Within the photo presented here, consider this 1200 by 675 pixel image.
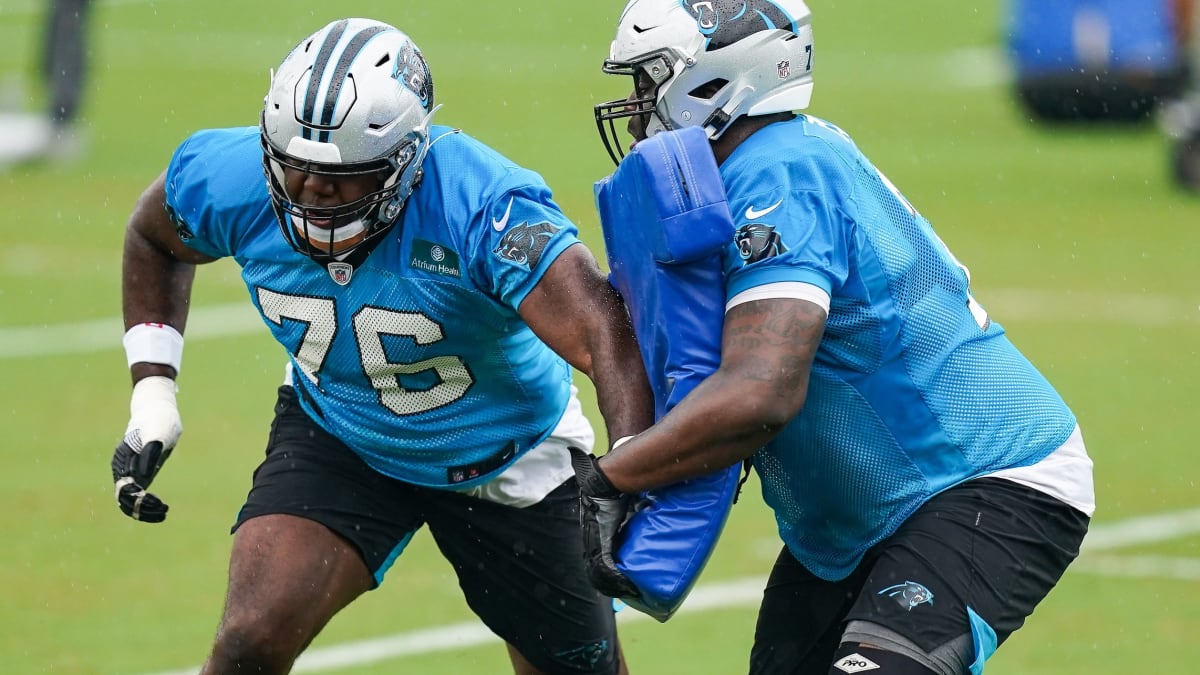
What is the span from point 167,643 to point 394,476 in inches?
83.8

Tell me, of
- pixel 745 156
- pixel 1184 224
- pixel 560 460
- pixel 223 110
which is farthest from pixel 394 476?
Answer: pixel 223 110

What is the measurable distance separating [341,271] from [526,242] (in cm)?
64

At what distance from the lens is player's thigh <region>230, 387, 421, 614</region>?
17.7 ft

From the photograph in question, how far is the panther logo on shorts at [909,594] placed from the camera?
4496mm

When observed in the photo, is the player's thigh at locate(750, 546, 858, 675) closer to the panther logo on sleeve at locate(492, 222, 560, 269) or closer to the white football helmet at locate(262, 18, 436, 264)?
the panther logo on sleeve at locate(492, 222, 560, 269)

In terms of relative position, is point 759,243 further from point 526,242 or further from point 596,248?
point 596,248

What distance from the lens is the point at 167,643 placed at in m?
7.39

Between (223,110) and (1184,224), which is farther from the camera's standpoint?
(223,110)

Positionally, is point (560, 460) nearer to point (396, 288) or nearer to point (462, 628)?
point (396, 288)

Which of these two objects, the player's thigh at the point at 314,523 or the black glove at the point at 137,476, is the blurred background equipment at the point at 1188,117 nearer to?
the player's thigh at the point at 314,523

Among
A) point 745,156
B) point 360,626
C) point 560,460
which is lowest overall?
point 360,626

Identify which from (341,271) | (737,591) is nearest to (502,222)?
(341,271)

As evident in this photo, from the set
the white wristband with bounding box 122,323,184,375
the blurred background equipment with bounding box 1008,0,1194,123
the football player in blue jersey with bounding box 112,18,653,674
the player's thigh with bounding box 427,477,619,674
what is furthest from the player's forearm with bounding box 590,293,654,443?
the blurred background equipment with bounding box 1008,0,1194,123

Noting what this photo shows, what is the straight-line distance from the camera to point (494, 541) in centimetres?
580
